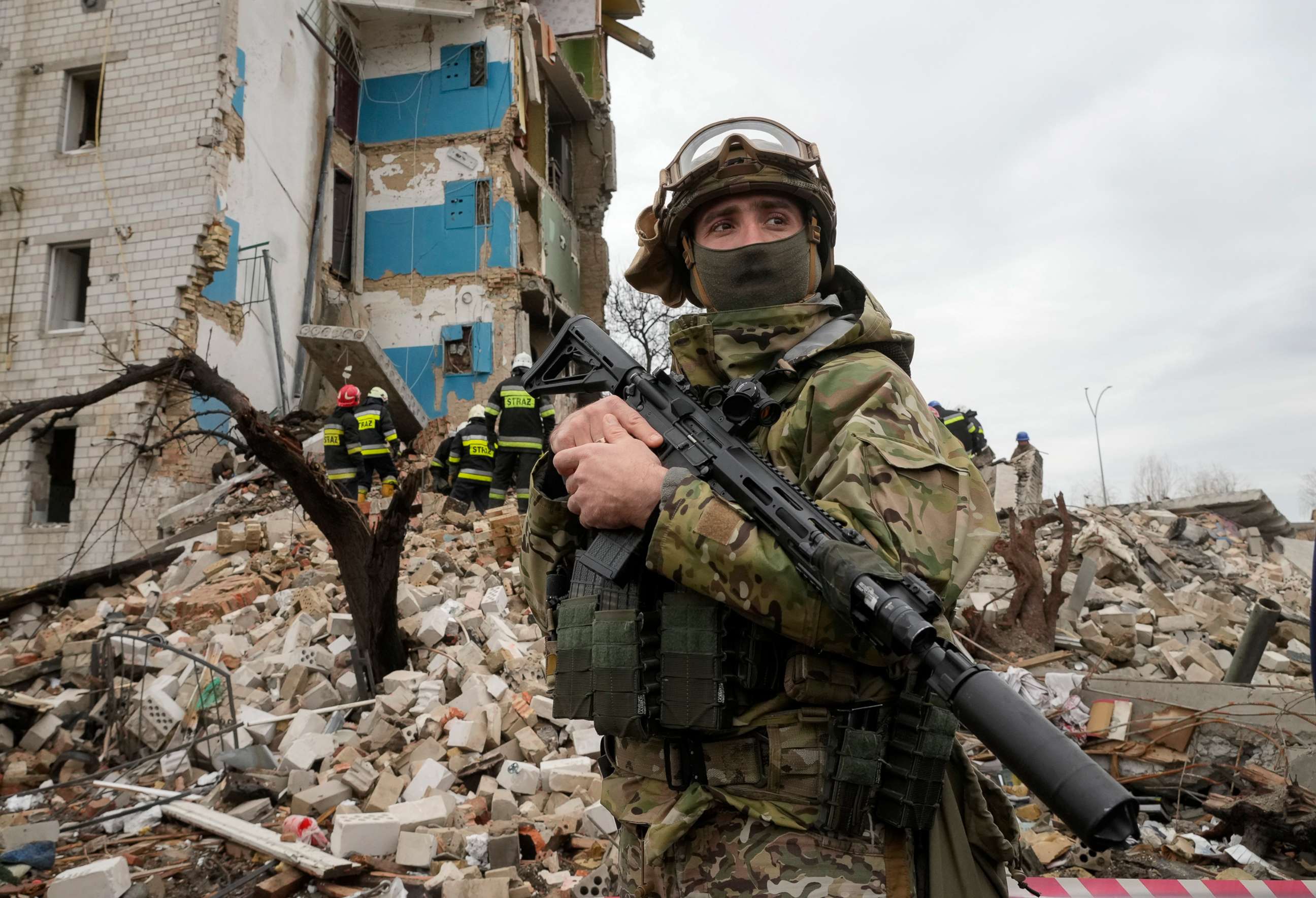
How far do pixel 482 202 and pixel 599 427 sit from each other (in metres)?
16.1

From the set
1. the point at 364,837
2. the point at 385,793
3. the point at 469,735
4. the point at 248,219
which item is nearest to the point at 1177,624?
the point at 469,735

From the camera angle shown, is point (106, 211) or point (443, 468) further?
point (106, 211)

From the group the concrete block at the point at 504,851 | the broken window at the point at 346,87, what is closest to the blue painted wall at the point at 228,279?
A: the broken window at the point at 346,87

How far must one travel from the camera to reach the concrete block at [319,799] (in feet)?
14.5

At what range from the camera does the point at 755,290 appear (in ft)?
6.71

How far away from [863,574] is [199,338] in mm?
13885

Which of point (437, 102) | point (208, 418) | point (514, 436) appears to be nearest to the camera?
point (514, 436)

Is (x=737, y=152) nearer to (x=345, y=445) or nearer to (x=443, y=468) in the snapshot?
(x=345, y=445)

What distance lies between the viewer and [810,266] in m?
2.10

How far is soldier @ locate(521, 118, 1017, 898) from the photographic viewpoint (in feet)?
4.99

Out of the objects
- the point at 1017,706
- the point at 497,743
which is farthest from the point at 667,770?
the point at 497,743

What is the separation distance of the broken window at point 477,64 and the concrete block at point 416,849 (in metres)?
16.5

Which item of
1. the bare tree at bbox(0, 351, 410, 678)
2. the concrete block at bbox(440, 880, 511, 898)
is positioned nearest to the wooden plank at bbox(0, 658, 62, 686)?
the bare tree at bbox(0, 351, 410, 678)

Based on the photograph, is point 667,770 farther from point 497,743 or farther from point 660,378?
point 497,743
